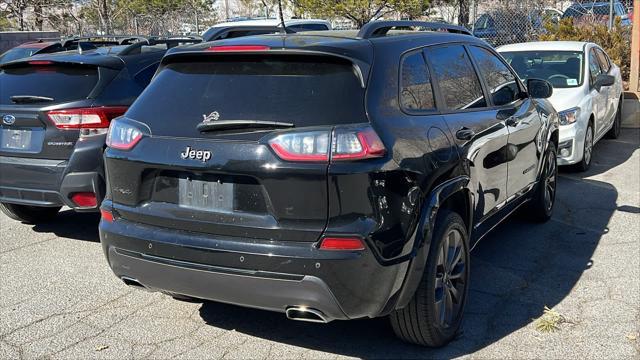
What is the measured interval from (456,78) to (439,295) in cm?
150

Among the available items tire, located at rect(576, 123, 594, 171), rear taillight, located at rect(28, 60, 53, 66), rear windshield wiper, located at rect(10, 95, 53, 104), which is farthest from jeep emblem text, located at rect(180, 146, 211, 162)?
tire, located at rect(576, 123, 594, 171)

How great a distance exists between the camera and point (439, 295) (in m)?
3.92

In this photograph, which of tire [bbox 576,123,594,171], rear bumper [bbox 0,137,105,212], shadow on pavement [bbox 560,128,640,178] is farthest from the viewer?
shadow on pavement [bbox 560,128,640,178]

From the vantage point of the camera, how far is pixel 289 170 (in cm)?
329

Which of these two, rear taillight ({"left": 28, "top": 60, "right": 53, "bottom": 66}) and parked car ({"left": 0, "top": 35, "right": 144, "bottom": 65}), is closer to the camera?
rear taillight ({"left": 28, "top": 60, "right": 53, "bottom": 66})

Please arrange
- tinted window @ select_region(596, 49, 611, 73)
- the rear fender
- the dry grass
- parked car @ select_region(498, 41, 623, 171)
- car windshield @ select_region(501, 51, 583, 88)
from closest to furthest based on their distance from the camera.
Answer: the rear fender → the dry grass → parked car @ select_region(498, 41, 623, 171) → car windshield @ select_region(501, 51, 583, 88) → tinted window @ select_region(596, 49, 611, 73)

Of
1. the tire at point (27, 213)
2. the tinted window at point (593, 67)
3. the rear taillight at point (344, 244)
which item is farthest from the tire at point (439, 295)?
the tinted window at point (593, 67)

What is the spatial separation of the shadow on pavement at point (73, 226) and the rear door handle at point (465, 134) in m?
3.50

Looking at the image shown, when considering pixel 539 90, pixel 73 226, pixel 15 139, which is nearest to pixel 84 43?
pixel 73 226

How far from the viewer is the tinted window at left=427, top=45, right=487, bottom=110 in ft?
14.3

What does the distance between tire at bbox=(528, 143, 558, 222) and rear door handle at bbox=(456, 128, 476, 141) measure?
2.03m

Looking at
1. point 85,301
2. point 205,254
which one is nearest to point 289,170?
point 205,254

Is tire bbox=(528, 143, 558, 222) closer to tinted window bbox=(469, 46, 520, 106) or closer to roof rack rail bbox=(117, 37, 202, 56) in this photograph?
tinted window bbox=(469, 46, 520, 106)

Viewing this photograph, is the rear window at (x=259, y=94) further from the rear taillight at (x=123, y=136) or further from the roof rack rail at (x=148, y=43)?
the roof rack rail at (x=148, y=43)
